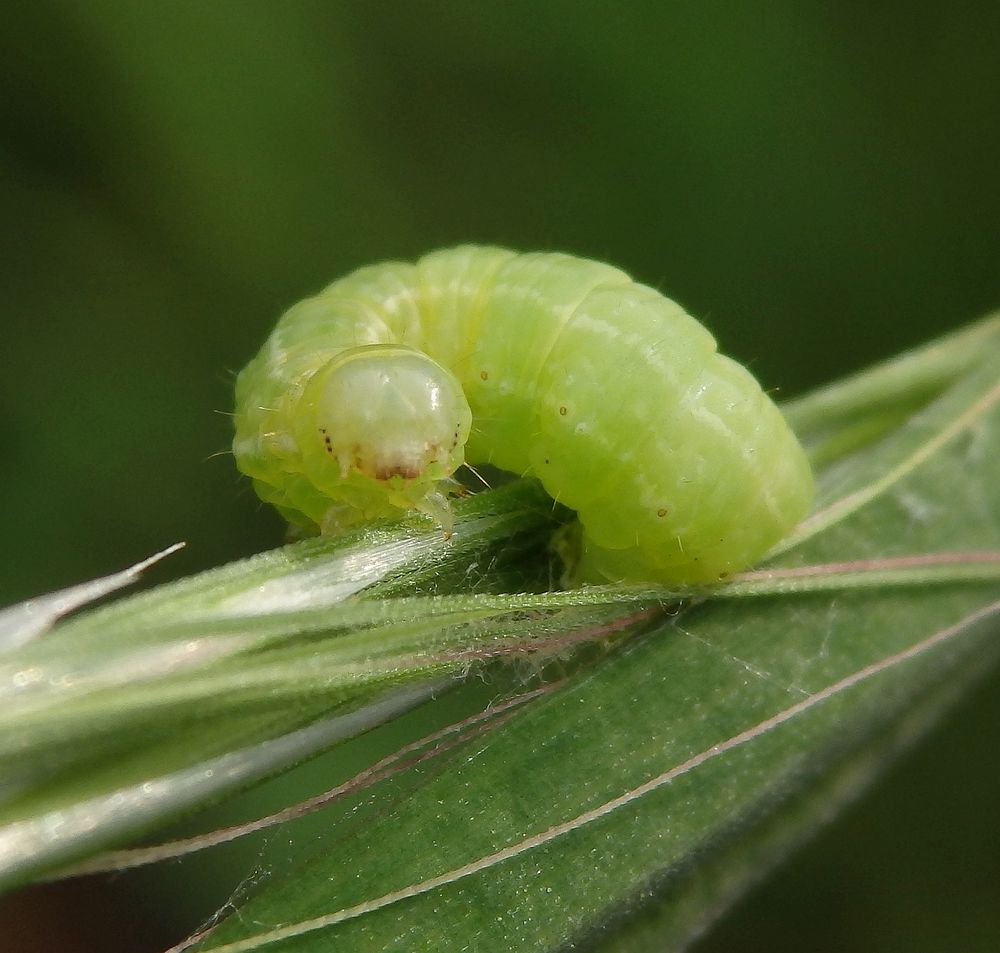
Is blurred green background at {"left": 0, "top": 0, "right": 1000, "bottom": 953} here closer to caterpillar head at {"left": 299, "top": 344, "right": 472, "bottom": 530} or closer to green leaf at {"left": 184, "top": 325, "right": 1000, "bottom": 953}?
green leaf at {"left": 184, "top": 325, "right": 1000, "bottom": 953}

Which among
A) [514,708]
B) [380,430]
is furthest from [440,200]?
[514,708]

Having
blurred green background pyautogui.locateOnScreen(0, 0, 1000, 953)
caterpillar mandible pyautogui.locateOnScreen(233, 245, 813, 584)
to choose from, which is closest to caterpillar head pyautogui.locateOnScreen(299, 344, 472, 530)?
caterpillar mandible pyautogui.locateOnScreen(233, 245, 813, 584)

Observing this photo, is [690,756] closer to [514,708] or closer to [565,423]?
[514,708]

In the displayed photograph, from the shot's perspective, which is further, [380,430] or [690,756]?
[380,430]

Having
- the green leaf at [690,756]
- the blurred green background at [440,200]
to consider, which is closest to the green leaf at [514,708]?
the green leaf at [690,756]

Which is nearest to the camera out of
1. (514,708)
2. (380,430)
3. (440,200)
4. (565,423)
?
(514,708)

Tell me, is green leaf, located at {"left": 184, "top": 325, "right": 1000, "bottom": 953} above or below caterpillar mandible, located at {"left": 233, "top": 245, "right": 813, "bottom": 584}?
below
